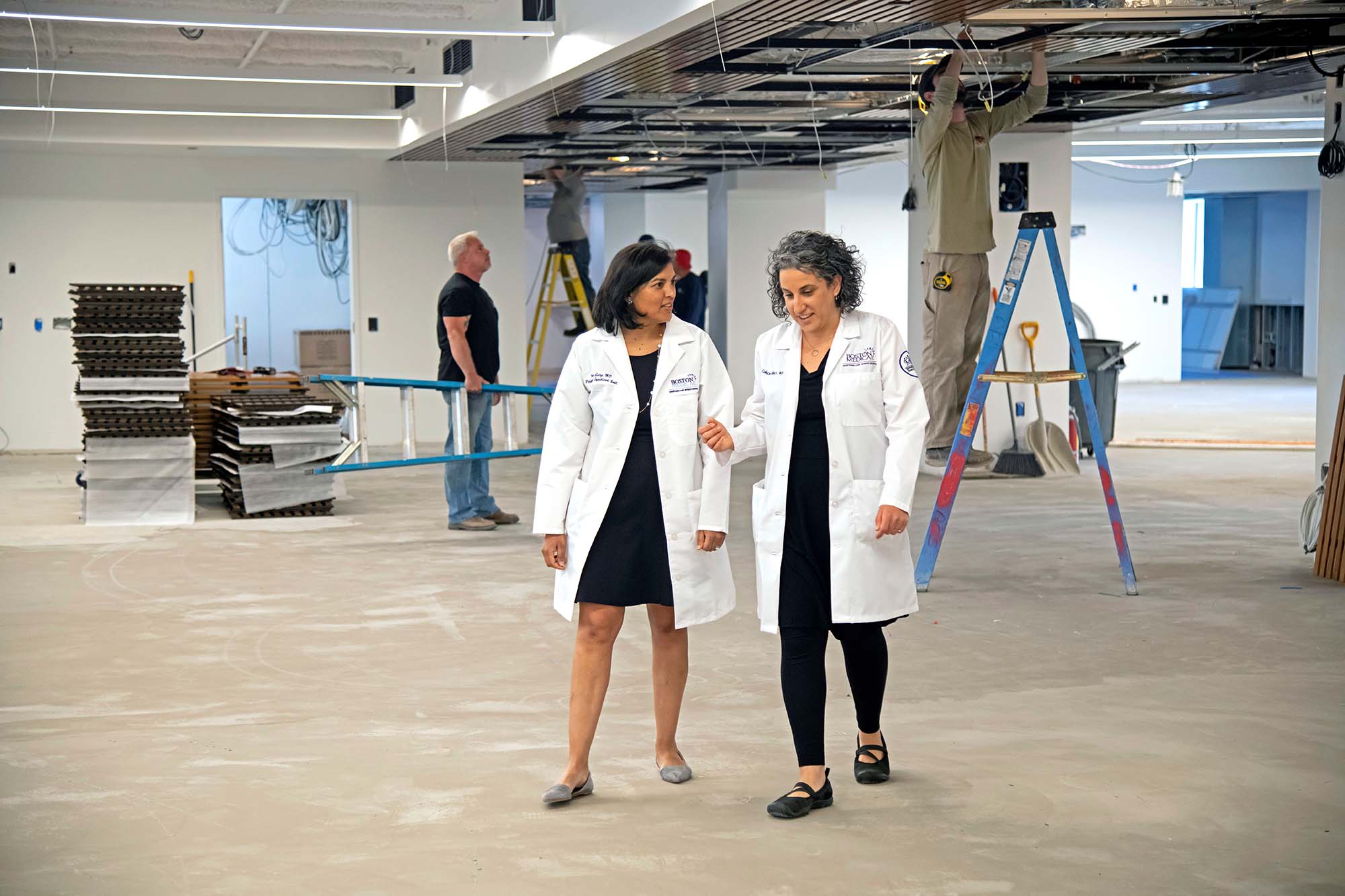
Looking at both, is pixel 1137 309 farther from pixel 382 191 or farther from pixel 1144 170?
pixel 382 191

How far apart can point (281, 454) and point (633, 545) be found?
222 inches

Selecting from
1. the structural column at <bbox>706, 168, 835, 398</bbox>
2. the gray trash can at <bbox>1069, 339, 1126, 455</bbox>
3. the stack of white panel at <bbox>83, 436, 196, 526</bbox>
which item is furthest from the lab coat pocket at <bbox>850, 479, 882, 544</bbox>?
the structural column at <bbox>706, 168, 835, 398</bbox>

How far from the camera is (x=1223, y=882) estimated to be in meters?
3.04

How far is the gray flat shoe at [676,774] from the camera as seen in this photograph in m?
3.72

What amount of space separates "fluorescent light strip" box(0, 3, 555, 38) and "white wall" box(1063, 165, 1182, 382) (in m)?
14.0

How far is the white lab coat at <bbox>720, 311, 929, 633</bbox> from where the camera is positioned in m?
3.43

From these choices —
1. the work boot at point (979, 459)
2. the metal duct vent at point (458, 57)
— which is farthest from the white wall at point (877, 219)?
the work boot at point (979, 459)

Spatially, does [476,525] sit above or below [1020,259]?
below

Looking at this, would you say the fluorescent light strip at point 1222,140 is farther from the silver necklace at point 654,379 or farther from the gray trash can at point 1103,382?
the silver necklace at point 654,379

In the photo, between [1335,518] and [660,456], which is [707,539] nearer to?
[660,456]

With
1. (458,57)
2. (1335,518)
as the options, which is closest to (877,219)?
(458,57)

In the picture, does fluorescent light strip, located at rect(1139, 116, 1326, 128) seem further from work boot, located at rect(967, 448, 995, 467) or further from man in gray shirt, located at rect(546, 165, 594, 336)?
man in gray shirt, located at rect(546, 165, 594, 336)

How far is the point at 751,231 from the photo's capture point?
45.6 feet

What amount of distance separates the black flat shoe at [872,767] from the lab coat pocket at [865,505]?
0.65m
